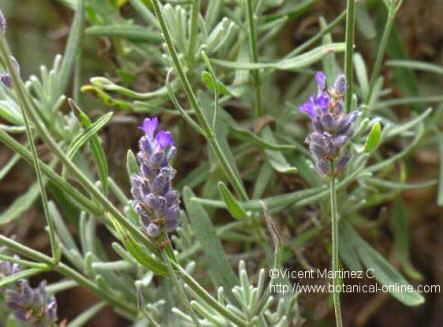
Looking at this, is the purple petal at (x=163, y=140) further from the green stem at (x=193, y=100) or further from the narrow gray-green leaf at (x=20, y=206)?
the narrow gray-green leaf at (x=20, y=206)

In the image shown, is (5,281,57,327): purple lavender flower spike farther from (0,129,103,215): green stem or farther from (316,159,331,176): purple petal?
(316,159,331,176): purple petal

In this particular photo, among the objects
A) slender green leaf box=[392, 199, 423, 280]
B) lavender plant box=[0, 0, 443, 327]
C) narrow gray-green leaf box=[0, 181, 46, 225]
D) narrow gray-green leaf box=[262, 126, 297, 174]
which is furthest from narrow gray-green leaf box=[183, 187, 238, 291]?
slender green leaf box=[392, 199, 423, 280]

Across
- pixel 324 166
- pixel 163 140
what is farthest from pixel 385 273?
pixel 163 140

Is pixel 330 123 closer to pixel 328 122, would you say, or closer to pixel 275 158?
pixel 328 122

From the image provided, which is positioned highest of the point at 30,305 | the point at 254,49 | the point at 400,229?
the point at 254,49

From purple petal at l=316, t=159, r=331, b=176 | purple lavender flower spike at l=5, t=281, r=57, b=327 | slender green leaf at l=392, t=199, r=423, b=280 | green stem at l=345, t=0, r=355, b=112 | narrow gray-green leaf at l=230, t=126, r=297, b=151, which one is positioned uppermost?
green stem at l=345, t=0, r=355, b=112

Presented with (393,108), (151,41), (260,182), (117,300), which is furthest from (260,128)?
(393,108)

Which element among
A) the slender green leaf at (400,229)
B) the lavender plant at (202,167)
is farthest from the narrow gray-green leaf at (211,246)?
the slender green leaf at (400,229)
